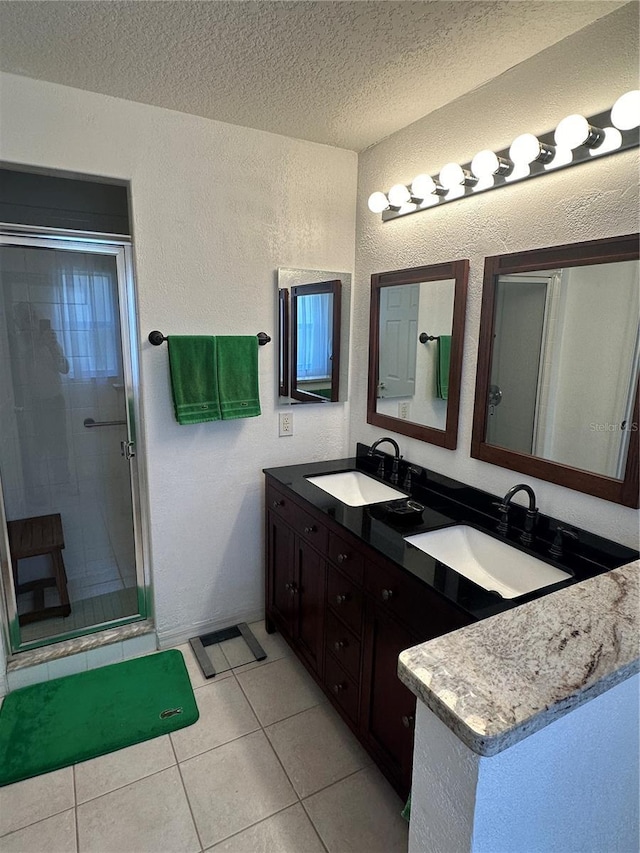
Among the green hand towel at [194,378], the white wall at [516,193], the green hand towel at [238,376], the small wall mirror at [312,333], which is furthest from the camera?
the small wall mirror at [312,333]

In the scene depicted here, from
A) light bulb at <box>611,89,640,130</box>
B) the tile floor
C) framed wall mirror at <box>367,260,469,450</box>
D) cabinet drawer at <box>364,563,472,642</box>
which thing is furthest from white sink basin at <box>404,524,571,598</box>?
light bulb at <box>611,89,640,130</box>

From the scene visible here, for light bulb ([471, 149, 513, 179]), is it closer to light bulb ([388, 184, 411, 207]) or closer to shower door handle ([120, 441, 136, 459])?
light bulb ([388, 184, 411, 207])

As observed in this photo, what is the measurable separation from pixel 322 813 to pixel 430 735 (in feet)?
3.72

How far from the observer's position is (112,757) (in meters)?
1.78

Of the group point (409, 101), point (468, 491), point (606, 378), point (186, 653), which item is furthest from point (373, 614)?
point (409, 101)

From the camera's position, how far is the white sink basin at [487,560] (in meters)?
1.49

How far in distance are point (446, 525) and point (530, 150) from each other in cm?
123

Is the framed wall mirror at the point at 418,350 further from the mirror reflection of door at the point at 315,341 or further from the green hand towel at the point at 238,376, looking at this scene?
the green hand towel at the point at 238,376

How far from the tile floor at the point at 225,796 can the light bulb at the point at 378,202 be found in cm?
217

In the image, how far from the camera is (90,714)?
1.95 metres

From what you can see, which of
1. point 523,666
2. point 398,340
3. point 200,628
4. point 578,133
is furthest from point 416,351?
point 200,628

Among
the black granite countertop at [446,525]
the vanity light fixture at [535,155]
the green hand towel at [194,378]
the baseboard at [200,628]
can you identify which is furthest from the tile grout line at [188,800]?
the vanity light fixture at [535,155]

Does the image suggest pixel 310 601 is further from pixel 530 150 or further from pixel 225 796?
pixel 530 150

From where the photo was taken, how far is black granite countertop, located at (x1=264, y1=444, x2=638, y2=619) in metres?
1.28
